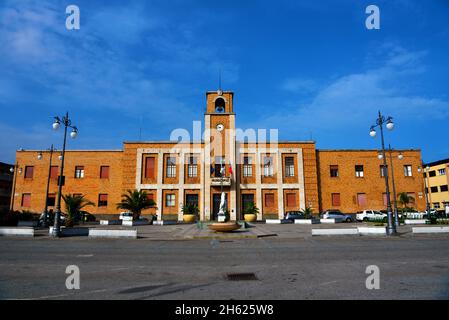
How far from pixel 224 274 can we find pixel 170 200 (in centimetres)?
3136

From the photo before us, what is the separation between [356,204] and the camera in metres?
39.0

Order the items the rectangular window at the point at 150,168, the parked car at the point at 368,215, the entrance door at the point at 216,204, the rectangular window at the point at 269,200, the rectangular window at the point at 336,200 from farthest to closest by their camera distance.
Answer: the rectangular window at the point at 336,200 → the rectangular window at the point at 150,168 → the rectangular window at the point at 269,200 → the entrance door at the point at 216,204 → the parked car at the point at 368,215

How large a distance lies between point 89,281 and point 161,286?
1719 millimetres

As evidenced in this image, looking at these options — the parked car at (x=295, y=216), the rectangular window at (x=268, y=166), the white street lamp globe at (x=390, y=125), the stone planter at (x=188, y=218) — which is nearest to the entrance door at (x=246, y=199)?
the rectangular window at (x=268, y=166)

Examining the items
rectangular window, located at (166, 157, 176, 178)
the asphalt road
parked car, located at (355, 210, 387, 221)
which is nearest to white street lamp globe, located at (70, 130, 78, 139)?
the asphalt road

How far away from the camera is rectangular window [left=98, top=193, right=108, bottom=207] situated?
38.2 metres

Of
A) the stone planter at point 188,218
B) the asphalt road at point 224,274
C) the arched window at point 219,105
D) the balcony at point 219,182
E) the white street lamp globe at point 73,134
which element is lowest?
the asphalt road at point 224,274

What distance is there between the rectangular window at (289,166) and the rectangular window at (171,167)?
14566mm

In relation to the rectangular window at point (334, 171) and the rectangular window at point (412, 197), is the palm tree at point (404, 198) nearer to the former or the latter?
the rectangular window at point (412, 197)

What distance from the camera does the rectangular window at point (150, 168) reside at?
127ft

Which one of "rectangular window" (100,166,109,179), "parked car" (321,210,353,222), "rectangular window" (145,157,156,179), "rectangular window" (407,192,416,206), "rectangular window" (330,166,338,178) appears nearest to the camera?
"parked car" (321,210,353,222)

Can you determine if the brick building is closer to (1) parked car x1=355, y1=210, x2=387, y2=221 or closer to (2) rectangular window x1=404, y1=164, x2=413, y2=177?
(2) rectangular window x1=404, y1=164, x2=413, y2=177

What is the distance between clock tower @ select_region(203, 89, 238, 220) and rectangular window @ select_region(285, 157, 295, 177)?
6.83 meters

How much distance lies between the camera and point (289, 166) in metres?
39.4
